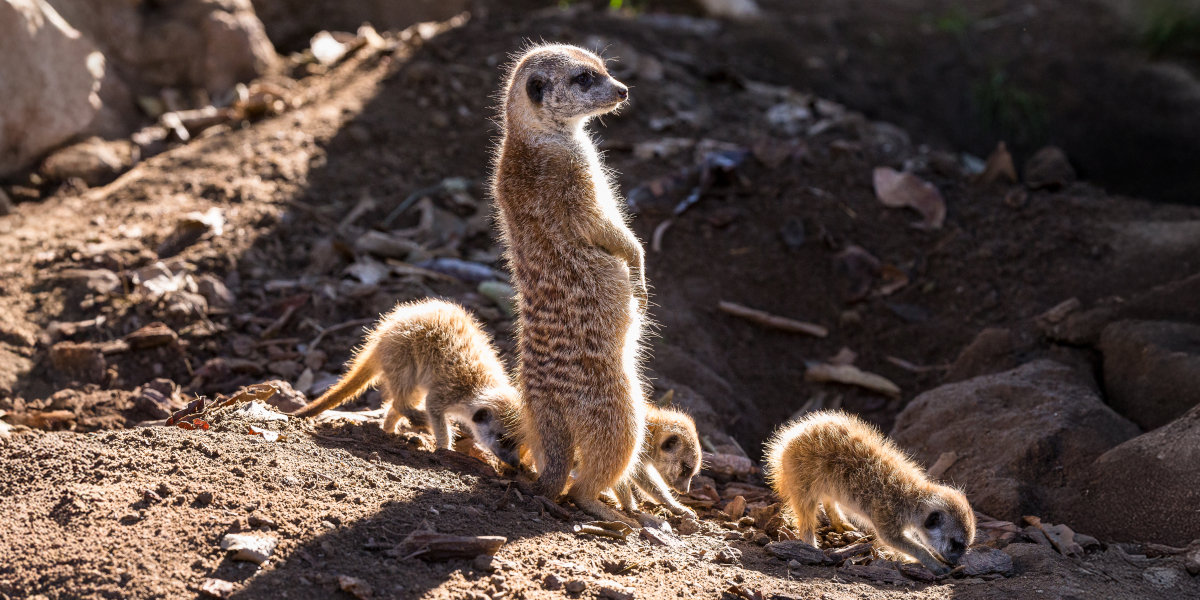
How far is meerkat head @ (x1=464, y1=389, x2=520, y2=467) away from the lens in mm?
3830

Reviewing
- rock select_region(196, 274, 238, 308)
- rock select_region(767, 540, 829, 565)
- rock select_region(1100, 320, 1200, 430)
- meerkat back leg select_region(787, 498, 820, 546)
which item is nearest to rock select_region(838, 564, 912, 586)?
rock select_region(767, 540, 829, 565)

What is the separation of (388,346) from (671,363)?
171 cm

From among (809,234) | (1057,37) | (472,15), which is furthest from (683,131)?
(1057,37)

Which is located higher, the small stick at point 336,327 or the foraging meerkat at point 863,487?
the small stick at point 336,327

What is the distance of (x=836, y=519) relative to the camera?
425 cm

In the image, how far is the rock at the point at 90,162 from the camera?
685cm

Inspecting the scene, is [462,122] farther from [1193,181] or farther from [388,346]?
[1193,181]

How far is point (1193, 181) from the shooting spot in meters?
7.64

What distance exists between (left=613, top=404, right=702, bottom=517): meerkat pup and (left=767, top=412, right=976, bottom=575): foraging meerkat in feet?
1.31

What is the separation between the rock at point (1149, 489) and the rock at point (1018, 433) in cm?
10

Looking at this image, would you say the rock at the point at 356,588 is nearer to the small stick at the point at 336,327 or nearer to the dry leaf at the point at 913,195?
the small stick at the point at 336,327

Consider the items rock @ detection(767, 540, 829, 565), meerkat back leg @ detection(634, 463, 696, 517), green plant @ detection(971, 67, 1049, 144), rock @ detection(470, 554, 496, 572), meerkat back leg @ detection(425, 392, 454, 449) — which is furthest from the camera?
green plant @ detection(971, 67, 1049, 144)

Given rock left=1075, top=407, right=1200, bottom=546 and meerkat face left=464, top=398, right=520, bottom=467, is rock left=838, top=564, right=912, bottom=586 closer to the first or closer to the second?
rock left=1075, top=407, right=1200, bottom=546

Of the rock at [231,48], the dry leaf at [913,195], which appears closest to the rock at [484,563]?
the dry leaf at [913,195]
